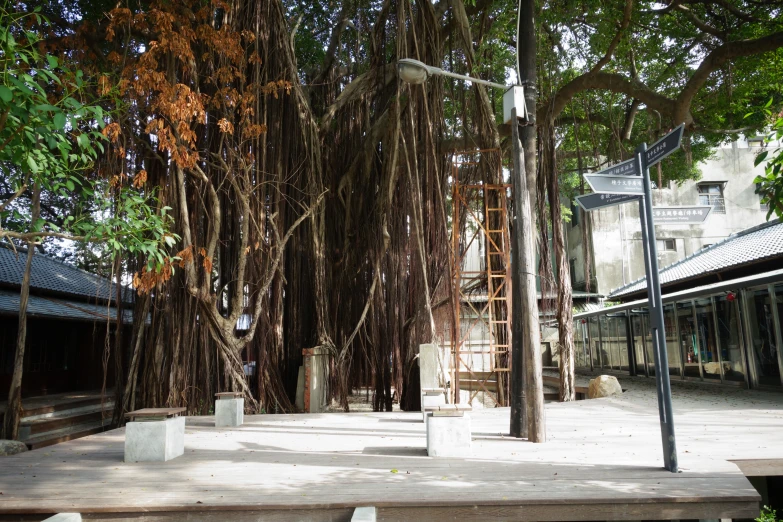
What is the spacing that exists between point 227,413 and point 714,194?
58.6 feet

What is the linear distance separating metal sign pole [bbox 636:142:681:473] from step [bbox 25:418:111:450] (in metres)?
6.46

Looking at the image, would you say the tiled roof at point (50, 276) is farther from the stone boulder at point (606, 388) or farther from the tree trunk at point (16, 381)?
the stone boulder at point (606, 388)

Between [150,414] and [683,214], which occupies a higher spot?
[683,214]

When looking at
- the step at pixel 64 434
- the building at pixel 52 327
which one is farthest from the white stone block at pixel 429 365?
the building at pixel 52 327

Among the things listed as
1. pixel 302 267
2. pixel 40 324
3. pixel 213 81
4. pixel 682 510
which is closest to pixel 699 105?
pixel 302 267

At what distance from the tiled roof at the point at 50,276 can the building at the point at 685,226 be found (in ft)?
44.9

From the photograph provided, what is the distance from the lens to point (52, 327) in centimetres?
1122

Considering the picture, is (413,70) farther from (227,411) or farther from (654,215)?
(227,411)

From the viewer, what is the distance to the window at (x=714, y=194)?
1838cm

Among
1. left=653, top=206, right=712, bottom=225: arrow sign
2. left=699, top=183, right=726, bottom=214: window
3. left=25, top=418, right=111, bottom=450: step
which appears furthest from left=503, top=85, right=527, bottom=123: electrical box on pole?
left=699, top=183, right=726, bottom=214: window

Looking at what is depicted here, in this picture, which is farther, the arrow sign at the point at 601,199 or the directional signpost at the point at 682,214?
the arrow sign at the point at 601,199

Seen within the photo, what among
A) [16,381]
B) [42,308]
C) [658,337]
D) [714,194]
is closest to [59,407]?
[42,308]

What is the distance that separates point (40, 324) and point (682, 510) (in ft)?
37.0

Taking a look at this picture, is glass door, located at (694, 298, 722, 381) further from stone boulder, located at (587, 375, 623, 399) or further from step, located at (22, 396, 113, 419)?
step, located at (22, 396, 113, 419)
